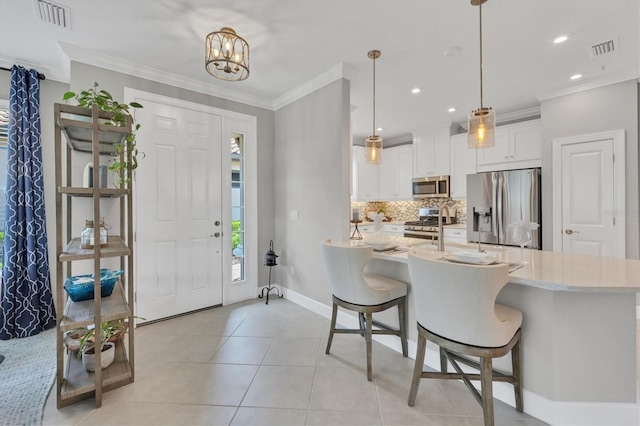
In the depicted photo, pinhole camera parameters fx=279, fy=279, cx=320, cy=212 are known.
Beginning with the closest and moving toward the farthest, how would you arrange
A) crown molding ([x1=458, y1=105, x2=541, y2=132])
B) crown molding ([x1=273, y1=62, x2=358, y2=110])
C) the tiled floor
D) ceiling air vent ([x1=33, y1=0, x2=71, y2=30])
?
the tiled floor, ceiling air vent ([x1=33, y1=0, x2=71, y2=30]), crown molding ([x1=273, y1=62, x2=358, y2=110]), crown molding ([x1=458, y1=105, x2=541, y2=132])

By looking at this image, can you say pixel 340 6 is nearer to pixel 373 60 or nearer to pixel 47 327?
pixel 373 60

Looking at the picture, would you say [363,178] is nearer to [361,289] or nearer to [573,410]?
[361,289]

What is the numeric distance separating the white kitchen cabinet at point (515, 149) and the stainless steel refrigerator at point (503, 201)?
0.22 m

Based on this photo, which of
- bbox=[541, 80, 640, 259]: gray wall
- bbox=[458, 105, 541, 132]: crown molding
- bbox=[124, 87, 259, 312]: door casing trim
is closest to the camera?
bbox=[541, 80, 640, 259]: gray wall

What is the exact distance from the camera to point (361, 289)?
6.82 ft

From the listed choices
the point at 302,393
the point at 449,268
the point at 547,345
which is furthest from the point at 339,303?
the point at 547,345

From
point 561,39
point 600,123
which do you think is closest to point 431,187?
point 600,123

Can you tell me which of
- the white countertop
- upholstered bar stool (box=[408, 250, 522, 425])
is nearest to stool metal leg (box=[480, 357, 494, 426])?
upholstered bar stool (box=[408, 250, 522, 425])

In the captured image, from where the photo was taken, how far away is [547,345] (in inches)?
62.4

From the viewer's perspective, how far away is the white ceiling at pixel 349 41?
2014 mm

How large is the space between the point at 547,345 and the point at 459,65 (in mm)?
2556

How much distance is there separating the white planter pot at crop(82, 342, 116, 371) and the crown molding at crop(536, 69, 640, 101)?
→ 513 cm

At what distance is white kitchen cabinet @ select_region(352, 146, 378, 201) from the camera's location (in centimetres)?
566

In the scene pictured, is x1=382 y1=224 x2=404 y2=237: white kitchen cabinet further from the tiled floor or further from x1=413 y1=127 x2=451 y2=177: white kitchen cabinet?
the tiled floor
